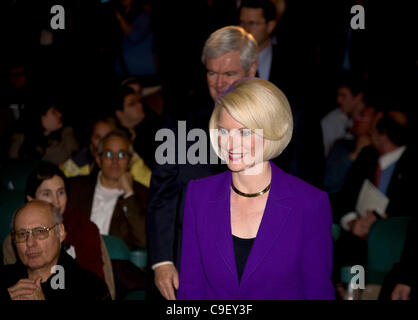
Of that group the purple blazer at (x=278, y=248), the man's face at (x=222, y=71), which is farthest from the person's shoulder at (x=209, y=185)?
the man's face at (x=222, y=71)

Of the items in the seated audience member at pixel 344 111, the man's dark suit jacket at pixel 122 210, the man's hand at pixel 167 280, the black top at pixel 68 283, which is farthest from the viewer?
the seated audience member at pixel 344 111

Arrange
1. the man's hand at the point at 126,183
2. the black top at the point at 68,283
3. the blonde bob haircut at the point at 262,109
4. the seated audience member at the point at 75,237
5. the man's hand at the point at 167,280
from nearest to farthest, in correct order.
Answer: the blonde bob haircut at the point at 262,109
the man's hand at the point at 167,280
the black top at the point at 68,283
the seated audience member at the point at 75,237
the man's hand at the point at 126,183

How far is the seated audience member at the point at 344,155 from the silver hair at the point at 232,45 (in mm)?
3157

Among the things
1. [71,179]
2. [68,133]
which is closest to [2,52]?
[68,133]

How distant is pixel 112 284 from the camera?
3279 mm

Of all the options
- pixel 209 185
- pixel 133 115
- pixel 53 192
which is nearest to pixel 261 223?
pixel 209 185

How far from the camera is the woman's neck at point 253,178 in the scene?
1.85 metres

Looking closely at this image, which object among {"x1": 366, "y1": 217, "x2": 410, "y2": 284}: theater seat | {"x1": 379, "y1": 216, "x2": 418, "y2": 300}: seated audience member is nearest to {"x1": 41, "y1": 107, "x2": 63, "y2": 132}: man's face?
{"x1": 366, "y1": 217, "x2": 410, "y2": 284}: theater seat

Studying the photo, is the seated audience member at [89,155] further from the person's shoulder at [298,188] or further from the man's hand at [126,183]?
the person's shoulder at [298,188]

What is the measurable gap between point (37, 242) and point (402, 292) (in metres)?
1.73

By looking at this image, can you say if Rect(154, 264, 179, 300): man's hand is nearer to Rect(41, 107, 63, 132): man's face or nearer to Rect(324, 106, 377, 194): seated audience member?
Rect(324, 106, 377, 194): seated audience member

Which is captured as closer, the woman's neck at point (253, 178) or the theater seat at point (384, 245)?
the woman's neck at point (253, 178)

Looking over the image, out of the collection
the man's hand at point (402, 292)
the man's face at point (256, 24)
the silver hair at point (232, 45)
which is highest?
the man's face at point (256, 24)

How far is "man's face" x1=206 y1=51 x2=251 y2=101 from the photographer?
2.55 meters
